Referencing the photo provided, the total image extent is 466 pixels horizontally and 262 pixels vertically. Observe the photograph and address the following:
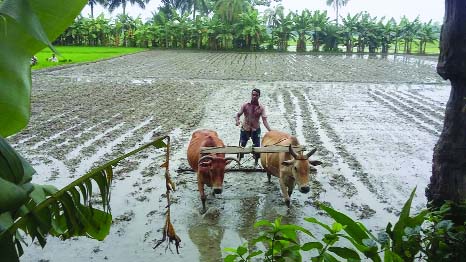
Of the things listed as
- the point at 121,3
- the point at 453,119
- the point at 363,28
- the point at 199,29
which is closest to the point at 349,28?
the point at 363,28

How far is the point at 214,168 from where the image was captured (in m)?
5.49

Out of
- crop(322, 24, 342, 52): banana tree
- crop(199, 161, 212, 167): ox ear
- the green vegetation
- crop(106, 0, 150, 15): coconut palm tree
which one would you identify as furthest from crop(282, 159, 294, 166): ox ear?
crop(106, 0, 150, 15): coconut palm tree

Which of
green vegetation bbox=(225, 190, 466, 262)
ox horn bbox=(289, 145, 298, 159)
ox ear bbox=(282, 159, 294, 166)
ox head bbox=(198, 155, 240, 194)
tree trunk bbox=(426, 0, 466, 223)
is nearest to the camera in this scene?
green vegetation bbox=(225, 190, 466, 262)

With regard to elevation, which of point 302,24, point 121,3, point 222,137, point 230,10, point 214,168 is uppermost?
point 121,3

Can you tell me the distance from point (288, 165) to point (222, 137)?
13.4 feet

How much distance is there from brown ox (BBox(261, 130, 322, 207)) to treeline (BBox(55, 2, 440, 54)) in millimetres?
30752

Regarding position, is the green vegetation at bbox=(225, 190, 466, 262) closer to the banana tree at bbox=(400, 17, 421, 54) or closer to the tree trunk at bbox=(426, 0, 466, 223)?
the tree trunk at bbox=(426, 0, 466, 223)

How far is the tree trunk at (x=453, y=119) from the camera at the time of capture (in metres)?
3.38

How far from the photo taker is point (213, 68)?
23703mm

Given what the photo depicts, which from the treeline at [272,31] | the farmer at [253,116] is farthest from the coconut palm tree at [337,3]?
the farmer at [253,116]

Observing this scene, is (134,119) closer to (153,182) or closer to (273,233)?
(153,182)

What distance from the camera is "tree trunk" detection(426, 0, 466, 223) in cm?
338

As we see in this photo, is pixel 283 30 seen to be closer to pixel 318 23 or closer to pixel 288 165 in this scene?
pixel 318 23

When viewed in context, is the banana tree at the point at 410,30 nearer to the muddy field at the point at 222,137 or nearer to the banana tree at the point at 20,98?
the muddy field at the point at 222,137
